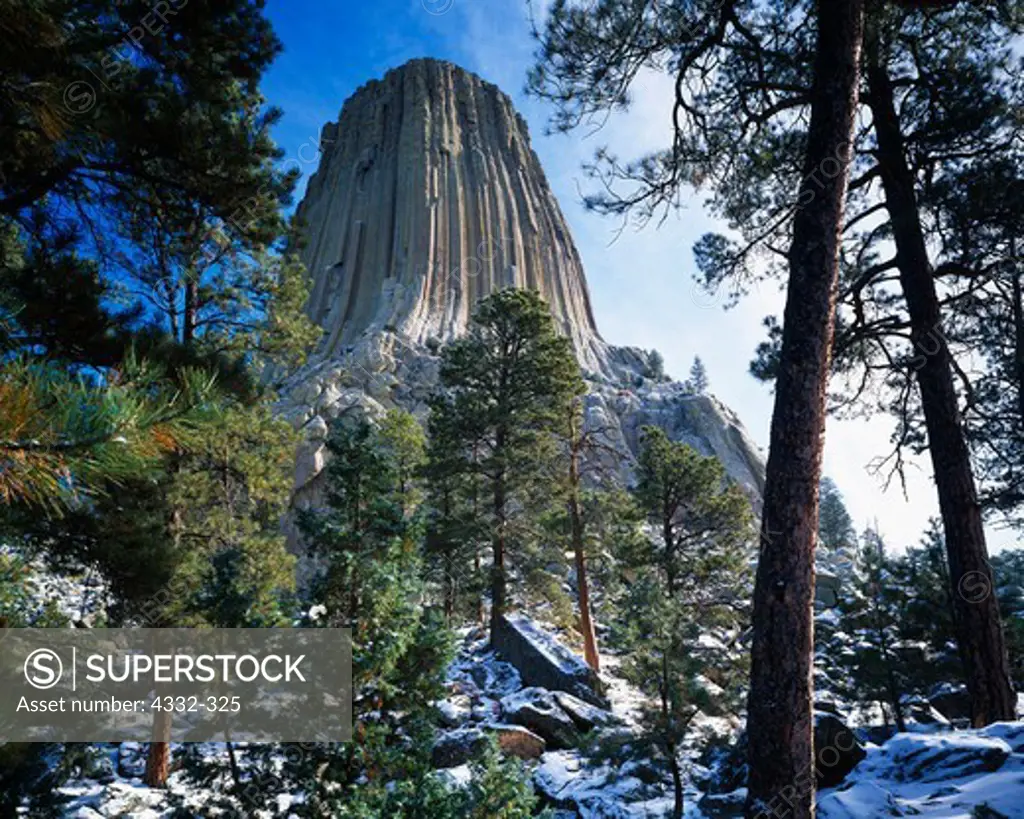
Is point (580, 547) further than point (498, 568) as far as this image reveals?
Yes

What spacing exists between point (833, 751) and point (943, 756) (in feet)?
5.12

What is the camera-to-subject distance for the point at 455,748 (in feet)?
27.2

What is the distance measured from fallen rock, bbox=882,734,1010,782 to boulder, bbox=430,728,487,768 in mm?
5356

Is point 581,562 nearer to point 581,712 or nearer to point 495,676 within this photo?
point 495,676

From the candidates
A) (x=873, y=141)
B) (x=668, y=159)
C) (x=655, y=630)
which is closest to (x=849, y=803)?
(x=655, y=630)

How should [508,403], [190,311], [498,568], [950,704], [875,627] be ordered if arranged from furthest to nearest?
[508,403] < [498,568] < [950,704] < [875,627] < [190,311]

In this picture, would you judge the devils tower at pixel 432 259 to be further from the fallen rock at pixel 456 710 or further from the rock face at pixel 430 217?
the fallen rock at pixel 456 710

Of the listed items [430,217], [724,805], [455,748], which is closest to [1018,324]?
[724,805]

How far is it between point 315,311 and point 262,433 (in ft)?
170

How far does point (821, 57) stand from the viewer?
12.6ft

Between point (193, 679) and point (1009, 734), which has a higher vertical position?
point (193, 679)

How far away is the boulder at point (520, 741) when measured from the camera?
851 centimetres

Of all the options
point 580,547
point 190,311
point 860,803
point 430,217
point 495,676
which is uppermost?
→ point 430,217

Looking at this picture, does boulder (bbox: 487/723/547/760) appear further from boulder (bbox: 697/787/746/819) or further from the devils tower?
the devils tower
